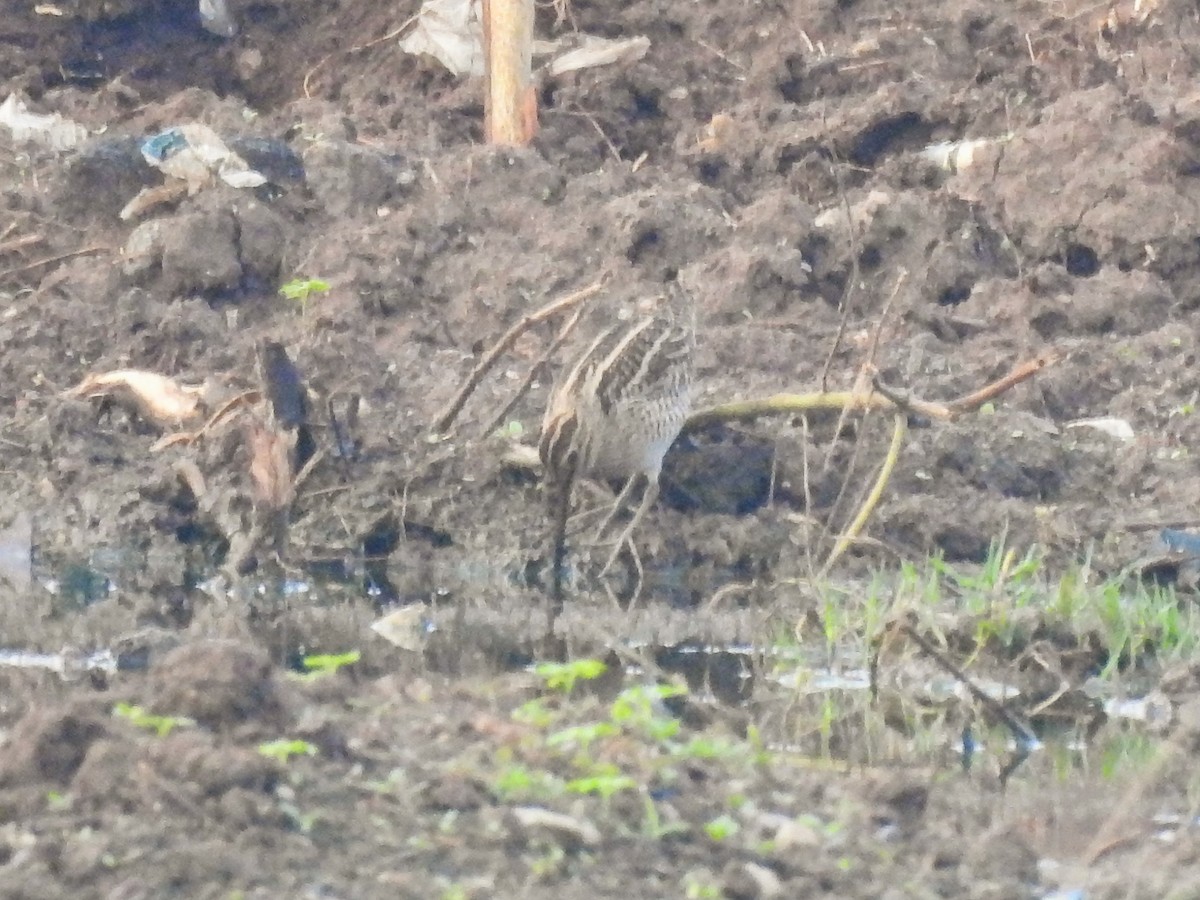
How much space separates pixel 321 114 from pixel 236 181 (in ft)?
4.61

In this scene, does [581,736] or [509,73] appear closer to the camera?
[581,736]

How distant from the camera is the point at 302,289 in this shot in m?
9.26

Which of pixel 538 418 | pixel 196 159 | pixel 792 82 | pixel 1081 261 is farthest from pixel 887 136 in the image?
pixel 538 418

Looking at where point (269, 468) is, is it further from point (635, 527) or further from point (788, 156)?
point (788, 156)

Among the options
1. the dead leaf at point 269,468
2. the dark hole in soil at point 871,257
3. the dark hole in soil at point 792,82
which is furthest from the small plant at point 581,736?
the dark hole in soil at point 792,82

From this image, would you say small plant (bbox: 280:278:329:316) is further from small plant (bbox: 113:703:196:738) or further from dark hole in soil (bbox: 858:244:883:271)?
small plant (bbox: 113:703:196:738)

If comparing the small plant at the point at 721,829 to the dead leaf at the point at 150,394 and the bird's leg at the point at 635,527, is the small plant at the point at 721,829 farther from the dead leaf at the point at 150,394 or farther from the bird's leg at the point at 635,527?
the dead leaf at the point at 150,394

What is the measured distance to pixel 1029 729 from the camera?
5.58 m

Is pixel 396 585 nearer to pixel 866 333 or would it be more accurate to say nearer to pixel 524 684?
pixel 524 684

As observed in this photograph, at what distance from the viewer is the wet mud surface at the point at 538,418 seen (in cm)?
402

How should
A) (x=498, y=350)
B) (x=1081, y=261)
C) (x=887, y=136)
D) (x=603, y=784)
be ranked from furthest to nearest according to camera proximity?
(x=887, y=136) < (x=1081, y=261) < (x=498, y=350) < (x=603, y=784)

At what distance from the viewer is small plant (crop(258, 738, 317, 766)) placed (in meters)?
4.05

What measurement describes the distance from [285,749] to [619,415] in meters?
3.61

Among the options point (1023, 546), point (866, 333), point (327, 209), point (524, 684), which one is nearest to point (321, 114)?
point (327, 209)
